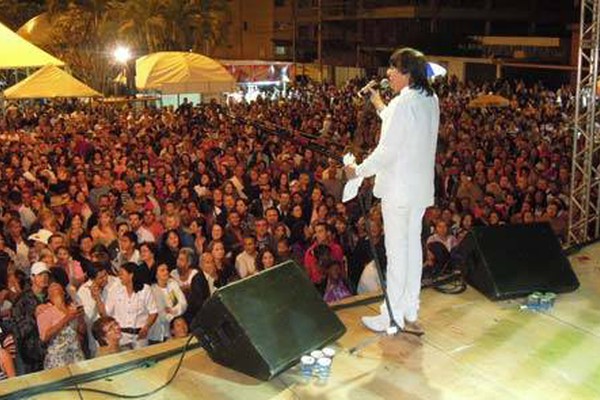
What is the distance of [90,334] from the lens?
5.73 metres

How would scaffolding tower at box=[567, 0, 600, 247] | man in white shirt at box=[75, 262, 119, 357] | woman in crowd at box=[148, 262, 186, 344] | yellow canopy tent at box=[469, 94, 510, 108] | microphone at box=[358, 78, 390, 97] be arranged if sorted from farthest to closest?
yellow canopy tent at box=[469, 94, 510, 108] < scaffolding tower at box=[567, 0, 600, 247] < woman in crowd at box=[148, 262, 186, 344] < man in white shirt at box=[75, 262, 119, 357] < microphone at box=[358, 78, 390, 97]

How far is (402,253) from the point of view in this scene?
3.81 meters

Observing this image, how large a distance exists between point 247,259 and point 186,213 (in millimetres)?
1489

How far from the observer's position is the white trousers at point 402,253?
12.3ft

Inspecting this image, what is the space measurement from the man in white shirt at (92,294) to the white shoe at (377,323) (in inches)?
102

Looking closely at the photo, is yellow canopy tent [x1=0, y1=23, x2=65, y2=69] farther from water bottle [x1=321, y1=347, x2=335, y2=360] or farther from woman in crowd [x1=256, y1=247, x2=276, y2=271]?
water bottle [x1=321, y1=347, x2=335, y2=360]

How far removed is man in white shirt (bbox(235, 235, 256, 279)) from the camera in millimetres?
6891

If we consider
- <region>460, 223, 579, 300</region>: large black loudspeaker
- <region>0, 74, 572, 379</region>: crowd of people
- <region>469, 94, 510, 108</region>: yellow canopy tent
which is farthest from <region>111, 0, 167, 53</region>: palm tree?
<region>460, 223, 579, 300</region>: large black loudspeaker

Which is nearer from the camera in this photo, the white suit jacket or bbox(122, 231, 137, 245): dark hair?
the white suit jacket

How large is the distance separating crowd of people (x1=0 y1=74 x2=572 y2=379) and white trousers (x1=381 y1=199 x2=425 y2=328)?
932 mm

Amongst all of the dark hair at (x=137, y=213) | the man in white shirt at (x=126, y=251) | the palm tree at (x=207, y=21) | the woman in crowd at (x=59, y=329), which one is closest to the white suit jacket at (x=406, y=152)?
the woman in crowd at (x=59, y=329)

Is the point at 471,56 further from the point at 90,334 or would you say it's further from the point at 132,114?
the point at 90,334

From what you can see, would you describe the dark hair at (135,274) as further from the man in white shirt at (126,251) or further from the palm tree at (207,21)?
the palm tree at (207,21)

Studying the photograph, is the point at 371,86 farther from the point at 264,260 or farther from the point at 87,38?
the point at 87,38
